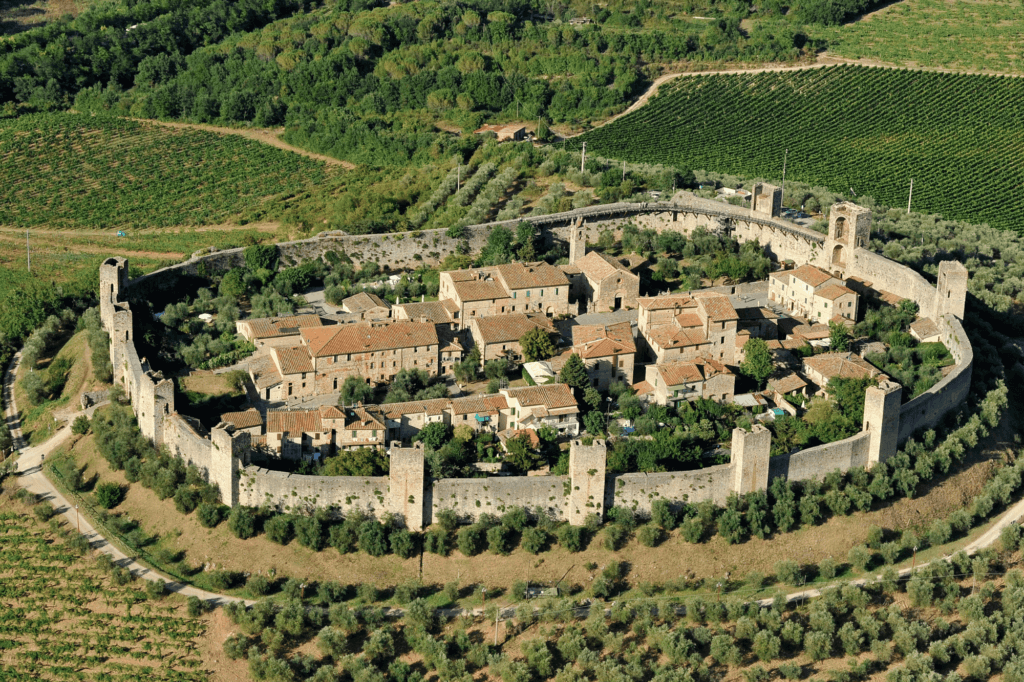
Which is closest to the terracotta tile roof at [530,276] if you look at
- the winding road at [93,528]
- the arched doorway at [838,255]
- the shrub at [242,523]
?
the arched doorway at [838,255]

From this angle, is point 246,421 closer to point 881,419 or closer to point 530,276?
point 530,276

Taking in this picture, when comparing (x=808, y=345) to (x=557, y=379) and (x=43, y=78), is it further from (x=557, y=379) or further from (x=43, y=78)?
(x=43, y=78)

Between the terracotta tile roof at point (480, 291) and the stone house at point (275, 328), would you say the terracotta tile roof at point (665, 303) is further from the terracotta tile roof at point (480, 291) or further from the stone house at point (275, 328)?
the stone house at point (275, 328)

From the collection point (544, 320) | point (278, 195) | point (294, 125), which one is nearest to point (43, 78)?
point (294, 125)

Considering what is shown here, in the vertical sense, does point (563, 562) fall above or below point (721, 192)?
below

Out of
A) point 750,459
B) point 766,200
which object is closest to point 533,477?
Answer: point 750,459

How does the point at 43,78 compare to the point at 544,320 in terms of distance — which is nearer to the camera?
the point at 544,320
